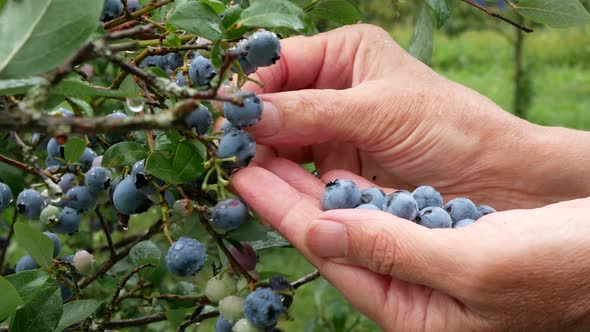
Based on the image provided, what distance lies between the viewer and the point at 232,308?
3.50 ft

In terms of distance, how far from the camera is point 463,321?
1068mm

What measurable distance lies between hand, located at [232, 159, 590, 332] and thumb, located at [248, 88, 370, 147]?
0.08m

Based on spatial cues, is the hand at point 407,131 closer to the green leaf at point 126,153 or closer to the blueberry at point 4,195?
the green leaf at point 126,153

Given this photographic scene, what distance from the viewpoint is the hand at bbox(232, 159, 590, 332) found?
1.01m

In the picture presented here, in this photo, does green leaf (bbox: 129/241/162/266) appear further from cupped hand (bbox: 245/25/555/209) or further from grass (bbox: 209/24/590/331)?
grass (bbox: 209/24/590/331)

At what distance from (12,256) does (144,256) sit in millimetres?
1242

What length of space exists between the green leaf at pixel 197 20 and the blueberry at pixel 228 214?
25cm

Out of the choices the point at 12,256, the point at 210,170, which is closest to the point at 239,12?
the point at 210,170

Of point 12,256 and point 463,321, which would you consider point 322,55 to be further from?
point 12,256

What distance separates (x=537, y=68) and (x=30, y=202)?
22.5ft

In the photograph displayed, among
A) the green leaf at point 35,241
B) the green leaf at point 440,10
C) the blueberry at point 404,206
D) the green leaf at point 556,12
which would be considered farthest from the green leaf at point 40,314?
the green leaf at point 556,12

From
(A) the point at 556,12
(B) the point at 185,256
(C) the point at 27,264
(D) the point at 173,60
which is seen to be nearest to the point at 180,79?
(D) the point at 173,60

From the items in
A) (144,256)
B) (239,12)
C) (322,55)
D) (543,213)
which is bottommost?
(144,256)

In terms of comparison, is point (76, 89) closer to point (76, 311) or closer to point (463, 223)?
point (76, 311)
